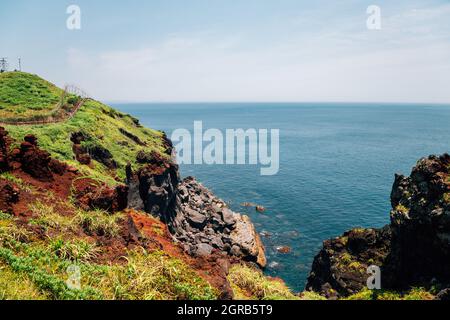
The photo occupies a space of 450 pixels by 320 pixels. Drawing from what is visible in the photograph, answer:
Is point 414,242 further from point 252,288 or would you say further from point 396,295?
point 252,288

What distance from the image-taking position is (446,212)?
2228 centimetres

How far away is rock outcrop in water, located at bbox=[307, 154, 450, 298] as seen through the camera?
23.0m

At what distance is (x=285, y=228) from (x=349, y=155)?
6912cm

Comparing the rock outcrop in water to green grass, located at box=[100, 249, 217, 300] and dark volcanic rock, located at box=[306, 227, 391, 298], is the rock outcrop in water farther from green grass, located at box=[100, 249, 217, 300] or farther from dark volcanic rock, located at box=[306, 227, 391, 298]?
green grass, located at box=[100, 249, 217, 300]

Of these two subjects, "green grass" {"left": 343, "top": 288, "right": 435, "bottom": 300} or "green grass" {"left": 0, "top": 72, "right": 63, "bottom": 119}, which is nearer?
"green grass" {"left": 343, "top": 288, "right": 435, "bottom": 300}

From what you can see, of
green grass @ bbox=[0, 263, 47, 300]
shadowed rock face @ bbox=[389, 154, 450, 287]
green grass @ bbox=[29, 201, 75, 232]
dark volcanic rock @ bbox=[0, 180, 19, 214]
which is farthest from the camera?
shadowed rock face @ bbox=[389, 154, 450, 287]

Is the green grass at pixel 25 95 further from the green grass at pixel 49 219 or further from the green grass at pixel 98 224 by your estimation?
the green grass at pixel 98 224

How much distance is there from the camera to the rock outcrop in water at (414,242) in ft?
75.4

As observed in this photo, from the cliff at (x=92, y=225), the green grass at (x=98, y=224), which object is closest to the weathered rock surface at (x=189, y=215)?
the cliff at (x=92, y=225)

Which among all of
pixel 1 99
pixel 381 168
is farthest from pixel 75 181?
pixel 381 168

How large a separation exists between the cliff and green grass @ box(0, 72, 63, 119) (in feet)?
1.38

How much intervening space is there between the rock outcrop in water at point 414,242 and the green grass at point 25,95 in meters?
45.3

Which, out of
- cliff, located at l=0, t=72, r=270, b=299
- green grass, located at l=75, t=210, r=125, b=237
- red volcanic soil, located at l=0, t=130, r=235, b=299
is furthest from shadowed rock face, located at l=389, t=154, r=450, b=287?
green grass, located at l=75, t=210, r=125, b=237
